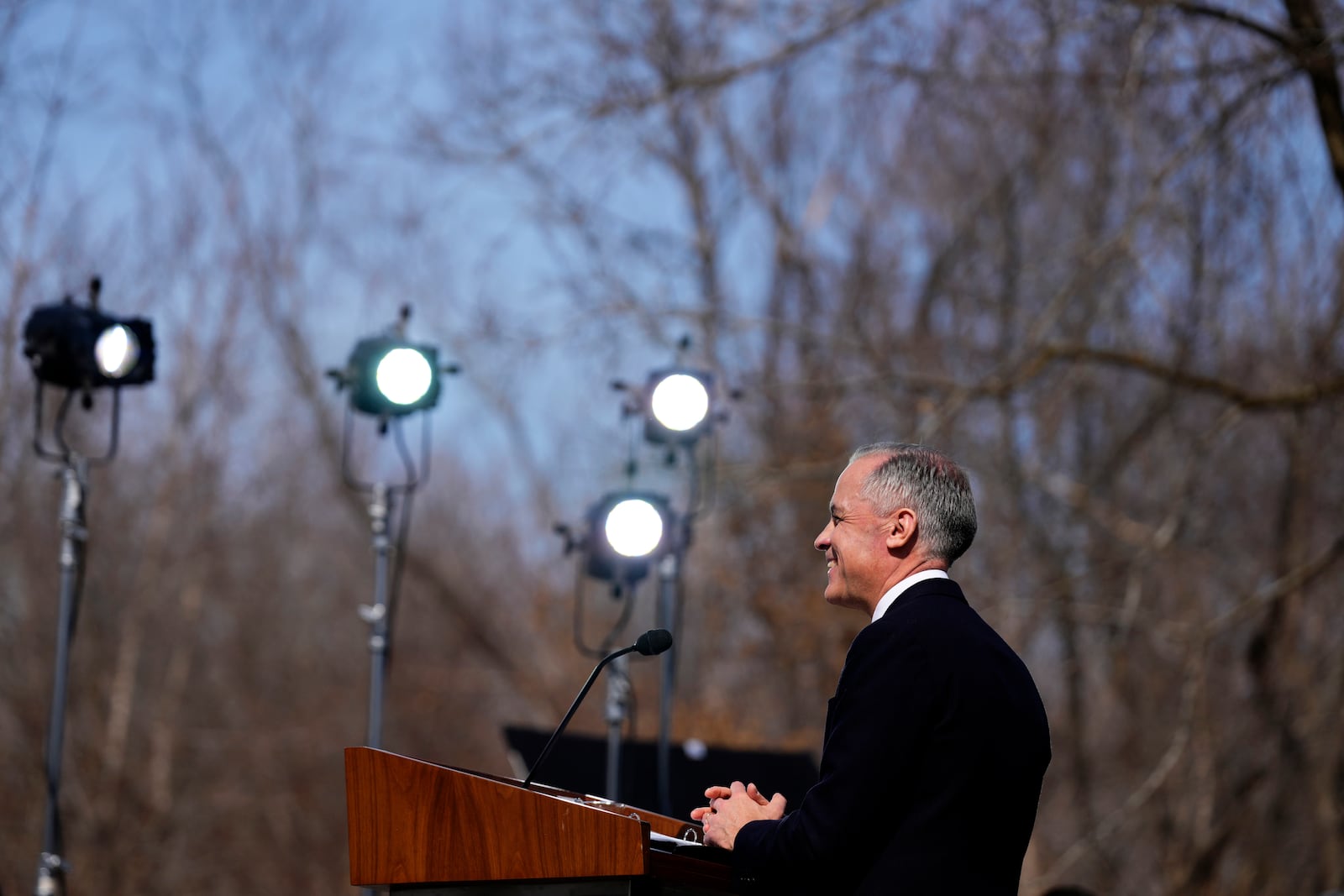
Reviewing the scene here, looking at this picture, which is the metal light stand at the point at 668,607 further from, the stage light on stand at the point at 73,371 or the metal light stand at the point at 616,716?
the stage light on stand at the point at 73,371

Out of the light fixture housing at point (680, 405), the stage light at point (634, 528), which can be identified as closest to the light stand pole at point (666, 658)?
the stage light at point (634, 528)

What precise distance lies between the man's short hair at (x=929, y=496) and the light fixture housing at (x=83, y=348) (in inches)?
125

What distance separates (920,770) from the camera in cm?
203

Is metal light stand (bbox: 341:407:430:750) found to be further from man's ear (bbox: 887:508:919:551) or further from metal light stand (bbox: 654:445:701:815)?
man's ear (bbox: 887:508:919:551)

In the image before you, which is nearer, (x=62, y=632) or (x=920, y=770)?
(x=920, y=770)

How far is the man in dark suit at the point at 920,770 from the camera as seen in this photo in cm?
201

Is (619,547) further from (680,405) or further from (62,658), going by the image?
(62,658)

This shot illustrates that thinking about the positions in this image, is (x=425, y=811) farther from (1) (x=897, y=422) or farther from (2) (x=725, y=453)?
(2) (x=725, y=453)

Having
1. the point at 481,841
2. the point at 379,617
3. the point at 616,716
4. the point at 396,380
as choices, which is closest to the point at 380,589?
the point at 379,617

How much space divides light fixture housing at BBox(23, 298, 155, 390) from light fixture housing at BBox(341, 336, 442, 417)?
2.32 ft

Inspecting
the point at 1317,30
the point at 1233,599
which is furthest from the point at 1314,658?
the point at 1317,30

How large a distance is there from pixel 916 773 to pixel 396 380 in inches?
121

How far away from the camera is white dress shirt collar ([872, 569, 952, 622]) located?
217cm

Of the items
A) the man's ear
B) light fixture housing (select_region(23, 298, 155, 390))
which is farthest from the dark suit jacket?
light fixture housing (select_region(23, 298, 155, 390))
